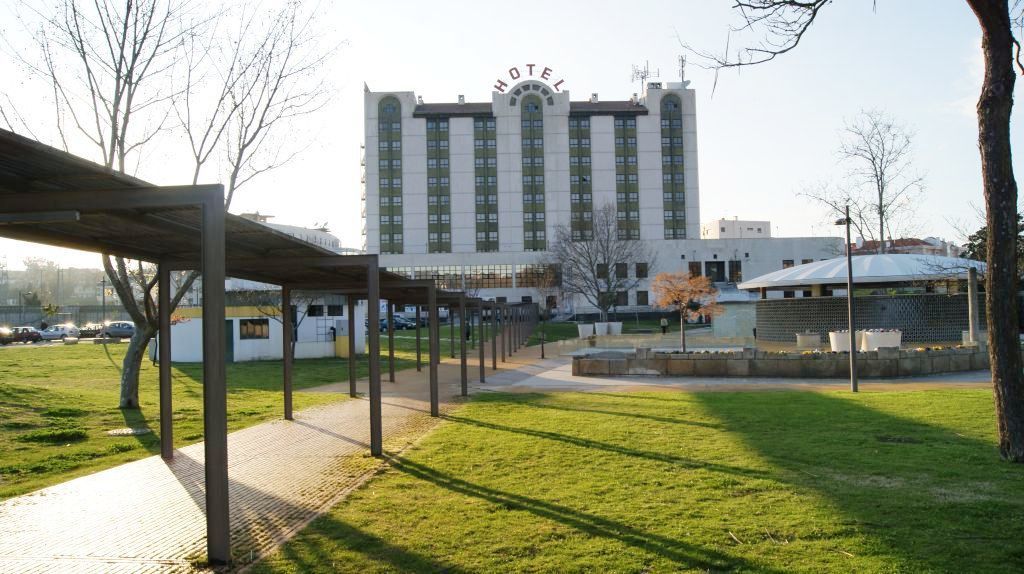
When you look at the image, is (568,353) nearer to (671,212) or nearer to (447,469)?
(447,469)

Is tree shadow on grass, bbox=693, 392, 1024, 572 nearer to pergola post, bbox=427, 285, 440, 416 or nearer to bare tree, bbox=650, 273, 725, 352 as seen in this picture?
pergola post, bbox=427, 285, 440, 416

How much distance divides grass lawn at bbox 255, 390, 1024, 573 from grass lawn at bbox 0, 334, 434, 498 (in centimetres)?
406

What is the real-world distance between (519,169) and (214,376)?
8381 centimetres

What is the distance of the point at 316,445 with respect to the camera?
36.3 ft

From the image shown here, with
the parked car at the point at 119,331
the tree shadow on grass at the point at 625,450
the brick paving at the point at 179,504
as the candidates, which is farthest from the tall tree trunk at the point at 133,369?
the parked car at the point at 119,331

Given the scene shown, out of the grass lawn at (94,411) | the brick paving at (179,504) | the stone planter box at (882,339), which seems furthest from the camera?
the stone planter box at (882,339)

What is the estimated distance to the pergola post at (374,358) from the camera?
10.1 metres

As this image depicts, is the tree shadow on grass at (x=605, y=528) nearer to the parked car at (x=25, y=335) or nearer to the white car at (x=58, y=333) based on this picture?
the parked car at (x=25, y=335)

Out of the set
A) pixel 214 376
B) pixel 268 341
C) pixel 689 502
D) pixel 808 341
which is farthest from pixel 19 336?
pixel 689 502

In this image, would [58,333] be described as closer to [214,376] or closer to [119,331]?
[119,331]

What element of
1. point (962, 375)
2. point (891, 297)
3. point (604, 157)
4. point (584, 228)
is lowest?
point (962, 375)

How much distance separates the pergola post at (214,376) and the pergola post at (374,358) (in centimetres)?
408

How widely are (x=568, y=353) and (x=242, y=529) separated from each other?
28.8 metres

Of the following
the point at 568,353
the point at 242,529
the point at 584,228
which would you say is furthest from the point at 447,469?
the point at 584,228
